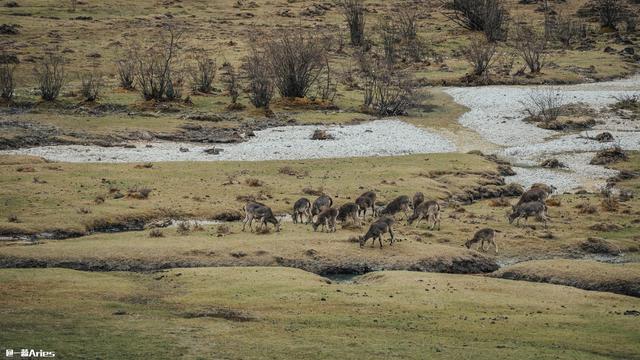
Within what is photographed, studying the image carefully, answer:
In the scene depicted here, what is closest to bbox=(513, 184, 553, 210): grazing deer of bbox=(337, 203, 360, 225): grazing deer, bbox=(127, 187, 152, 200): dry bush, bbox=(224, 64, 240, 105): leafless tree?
bbox=(337, 203, 360, 225): grazing deer

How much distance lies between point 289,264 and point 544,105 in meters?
40.9

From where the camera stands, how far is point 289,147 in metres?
57.0

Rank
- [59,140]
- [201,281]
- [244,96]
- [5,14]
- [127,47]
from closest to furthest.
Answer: [201,281], [59,140], [244,96], [127,47], [5,14]

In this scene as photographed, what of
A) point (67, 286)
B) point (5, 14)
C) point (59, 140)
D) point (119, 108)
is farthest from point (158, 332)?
point (5, 14)

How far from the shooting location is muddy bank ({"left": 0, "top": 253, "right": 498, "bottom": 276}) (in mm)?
32088

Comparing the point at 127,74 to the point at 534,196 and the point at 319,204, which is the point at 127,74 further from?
the point at 534,196

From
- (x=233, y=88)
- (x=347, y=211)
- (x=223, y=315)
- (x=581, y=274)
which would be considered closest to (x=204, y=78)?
(x=233, y=88)

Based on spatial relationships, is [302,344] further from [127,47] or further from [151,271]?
[127,47]

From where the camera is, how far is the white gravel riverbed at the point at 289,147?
53.2 metres

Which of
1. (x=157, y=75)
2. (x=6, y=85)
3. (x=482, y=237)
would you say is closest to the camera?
(x=482, y=237)

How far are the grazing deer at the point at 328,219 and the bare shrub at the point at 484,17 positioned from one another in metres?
72.3

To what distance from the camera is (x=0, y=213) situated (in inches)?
1508

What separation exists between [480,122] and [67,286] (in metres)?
45.9

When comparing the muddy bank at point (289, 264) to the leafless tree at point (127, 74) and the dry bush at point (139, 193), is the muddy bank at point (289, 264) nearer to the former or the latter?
the dry bush at point (139, 193)
